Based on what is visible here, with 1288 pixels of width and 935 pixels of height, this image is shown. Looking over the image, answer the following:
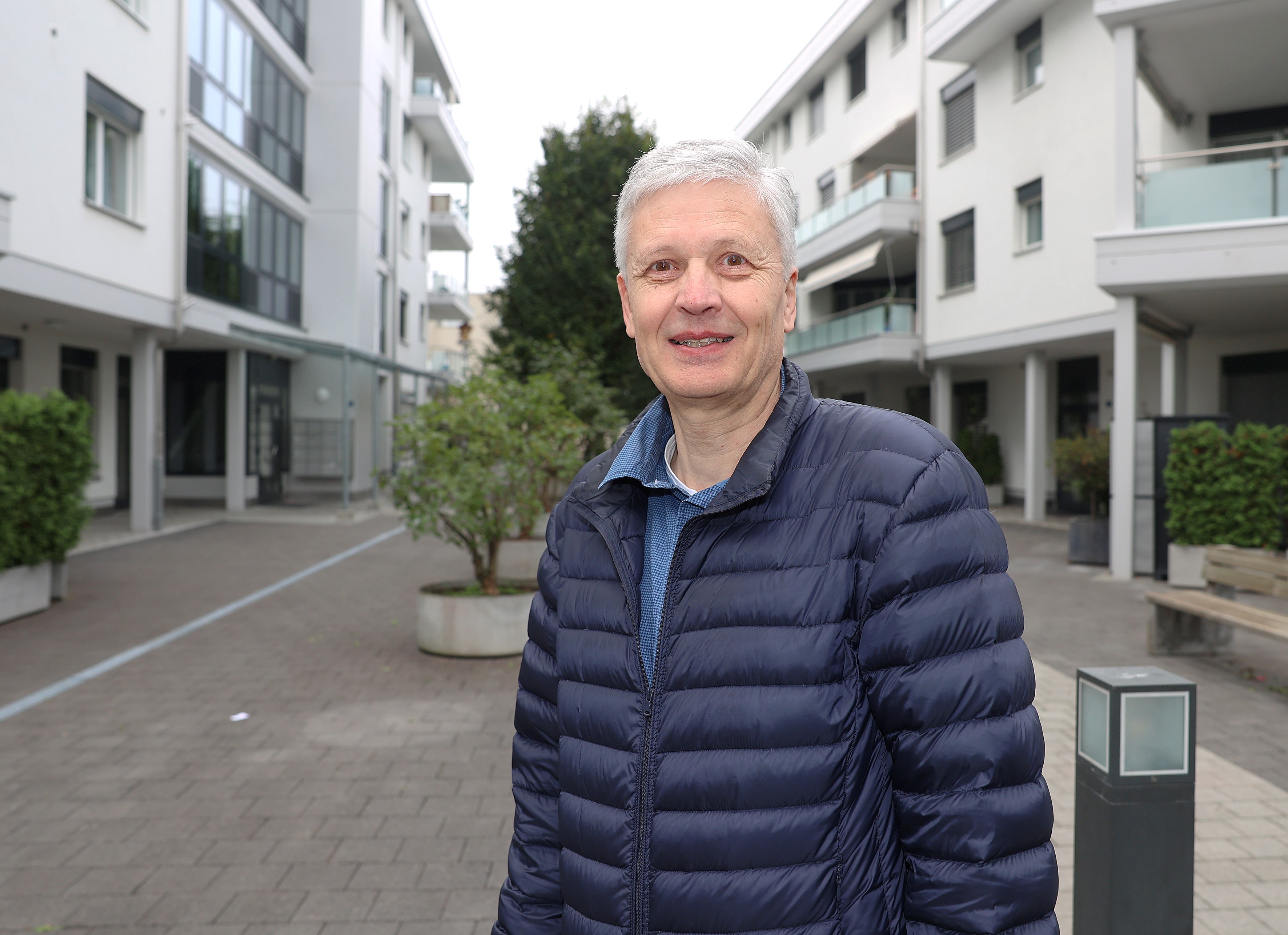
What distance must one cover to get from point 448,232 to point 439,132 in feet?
18.1

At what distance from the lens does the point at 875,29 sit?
2669 centimetres

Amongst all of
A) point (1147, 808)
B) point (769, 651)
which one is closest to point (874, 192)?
point (1147, 808)

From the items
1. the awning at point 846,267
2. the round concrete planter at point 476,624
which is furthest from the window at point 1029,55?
the round concrete planter at point 476,624

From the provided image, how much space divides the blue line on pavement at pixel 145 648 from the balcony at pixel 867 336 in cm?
1320

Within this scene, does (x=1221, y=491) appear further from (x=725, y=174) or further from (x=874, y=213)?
(x=874, y=213)

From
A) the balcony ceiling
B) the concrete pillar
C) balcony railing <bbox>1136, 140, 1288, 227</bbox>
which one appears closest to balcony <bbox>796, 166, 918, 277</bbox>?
the concrete pillar

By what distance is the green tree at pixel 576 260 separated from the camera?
22422mm

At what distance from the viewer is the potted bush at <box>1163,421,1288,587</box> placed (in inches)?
424

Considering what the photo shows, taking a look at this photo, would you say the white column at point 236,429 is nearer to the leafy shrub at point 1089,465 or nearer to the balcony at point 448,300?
the leafy shrub at point 1089,465

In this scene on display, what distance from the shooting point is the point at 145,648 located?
8125 millimetres

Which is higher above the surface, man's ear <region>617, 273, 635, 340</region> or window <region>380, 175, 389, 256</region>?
window <region>380, 175, 389, 256</region>

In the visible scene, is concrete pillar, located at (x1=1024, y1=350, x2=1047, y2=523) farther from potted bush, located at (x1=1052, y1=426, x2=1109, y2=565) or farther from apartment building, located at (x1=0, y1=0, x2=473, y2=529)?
apartment building, located at (x1=0, y1=0, x2=473, y2=529)

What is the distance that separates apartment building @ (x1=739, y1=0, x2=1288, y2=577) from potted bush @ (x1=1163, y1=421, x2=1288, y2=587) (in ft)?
2.05

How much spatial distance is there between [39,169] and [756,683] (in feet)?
45.9
